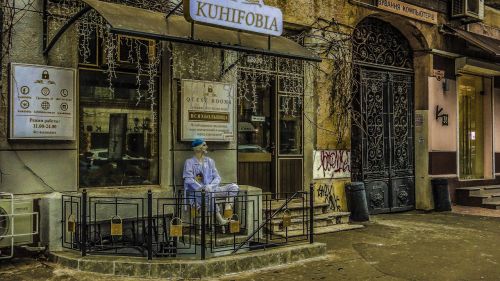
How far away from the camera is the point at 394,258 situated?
7.96 metres

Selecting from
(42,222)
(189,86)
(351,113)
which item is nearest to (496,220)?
(351,113)

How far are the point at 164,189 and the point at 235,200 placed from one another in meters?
1.39

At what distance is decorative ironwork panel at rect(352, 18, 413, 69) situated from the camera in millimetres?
12344

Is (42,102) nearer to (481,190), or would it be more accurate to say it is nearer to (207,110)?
(207,110)

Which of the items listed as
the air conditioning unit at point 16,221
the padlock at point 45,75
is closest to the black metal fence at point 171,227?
the air conditioning unit at point 16,221

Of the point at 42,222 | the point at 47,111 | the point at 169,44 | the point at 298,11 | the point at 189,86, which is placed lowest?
the point at 42,222

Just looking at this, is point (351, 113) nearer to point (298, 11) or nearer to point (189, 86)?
point (298, 11)

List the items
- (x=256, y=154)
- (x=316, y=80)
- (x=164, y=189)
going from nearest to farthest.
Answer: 1. (x=164, y=189)
2. (x=256, y=154)
3. (x=316, y=80)

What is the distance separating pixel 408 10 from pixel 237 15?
6.86 m

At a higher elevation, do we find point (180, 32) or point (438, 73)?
point (438, 73)

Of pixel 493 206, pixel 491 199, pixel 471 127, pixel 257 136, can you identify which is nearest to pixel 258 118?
pixel 257 136

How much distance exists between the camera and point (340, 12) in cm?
1155

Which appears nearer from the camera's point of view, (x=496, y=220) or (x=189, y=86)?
(x=189, y=86)

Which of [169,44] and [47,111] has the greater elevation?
[169,44]
